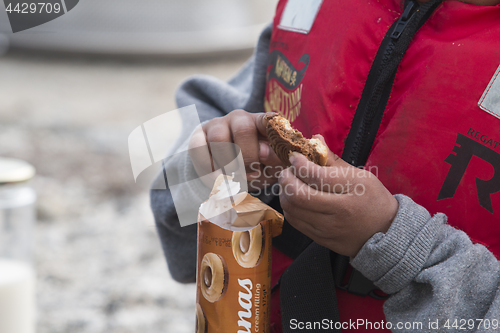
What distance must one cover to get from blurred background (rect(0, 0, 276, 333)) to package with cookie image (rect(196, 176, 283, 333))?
0.50 m

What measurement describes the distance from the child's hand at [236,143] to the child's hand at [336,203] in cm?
11

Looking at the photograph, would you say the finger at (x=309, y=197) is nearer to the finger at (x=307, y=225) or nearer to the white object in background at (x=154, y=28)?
the finger at (x=307, y=225)

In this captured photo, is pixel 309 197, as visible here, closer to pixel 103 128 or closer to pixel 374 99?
pixel 374 99

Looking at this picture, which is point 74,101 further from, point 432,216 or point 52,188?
point 432,216

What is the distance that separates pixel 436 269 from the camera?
69 cm

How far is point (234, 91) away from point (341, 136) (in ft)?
1.28

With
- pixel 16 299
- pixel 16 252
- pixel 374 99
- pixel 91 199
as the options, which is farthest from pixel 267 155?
pixel 91 199

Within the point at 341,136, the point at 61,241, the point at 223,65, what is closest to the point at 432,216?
the point at 341,136

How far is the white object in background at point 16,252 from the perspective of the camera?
161 cm

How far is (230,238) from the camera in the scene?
0.69 metres

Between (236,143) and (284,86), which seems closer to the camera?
Result: (236,143)

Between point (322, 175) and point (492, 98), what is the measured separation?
0.33 m

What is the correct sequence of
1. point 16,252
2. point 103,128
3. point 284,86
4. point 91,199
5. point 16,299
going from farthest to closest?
point 103,128 < point 91,199 < point 16,252 < point 16,299 < point 284,86

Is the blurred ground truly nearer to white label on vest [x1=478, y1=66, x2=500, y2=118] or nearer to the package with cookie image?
the package with cookie image
